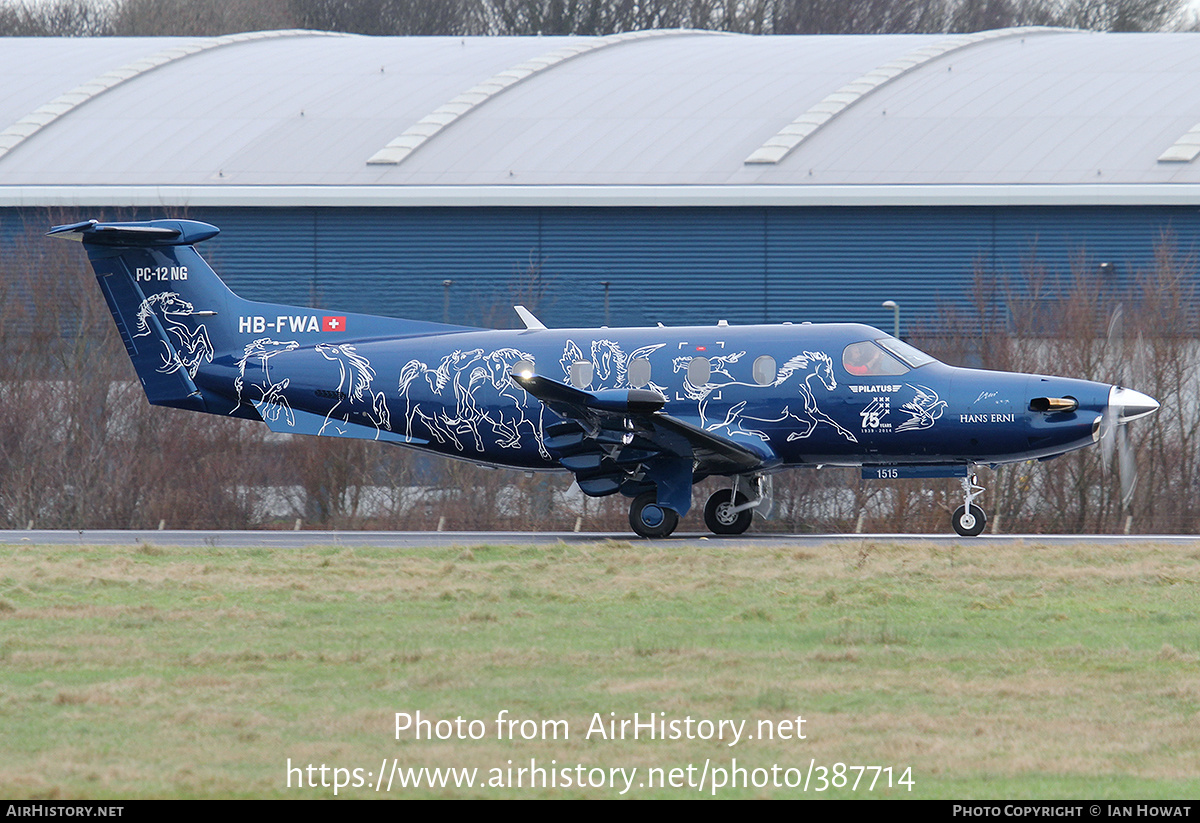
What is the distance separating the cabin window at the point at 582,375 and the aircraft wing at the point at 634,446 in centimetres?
61

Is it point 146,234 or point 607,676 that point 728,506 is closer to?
point 146,234

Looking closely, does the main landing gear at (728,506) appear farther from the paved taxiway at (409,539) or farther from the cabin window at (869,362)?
the cabin window at (869,362)

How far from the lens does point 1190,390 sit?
1089 inches

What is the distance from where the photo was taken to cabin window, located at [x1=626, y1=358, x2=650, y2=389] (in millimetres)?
19969

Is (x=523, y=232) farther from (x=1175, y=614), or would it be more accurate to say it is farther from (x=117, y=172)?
(x=1175, y=614)

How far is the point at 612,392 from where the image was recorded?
18.3 metres

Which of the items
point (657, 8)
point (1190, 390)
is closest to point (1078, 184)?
point (1190, 390)

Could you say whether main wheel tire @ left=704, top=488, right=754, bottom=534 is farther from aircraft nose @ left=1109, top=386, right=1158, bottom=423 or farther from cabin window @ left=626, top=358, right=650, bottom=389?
aircraft nose @ left=1109, top=386, right=1158, bottom=423

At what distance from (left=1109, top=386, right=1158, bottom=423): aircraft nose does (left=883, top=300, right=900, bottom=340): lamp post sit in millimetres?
12155

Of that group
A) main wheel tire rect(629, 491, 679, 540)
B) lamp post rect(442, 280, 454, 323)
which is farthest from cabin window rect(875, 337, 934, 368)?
lamp post rect(442, 280, 454, 323)

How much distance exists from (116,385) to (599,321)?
10.7 m

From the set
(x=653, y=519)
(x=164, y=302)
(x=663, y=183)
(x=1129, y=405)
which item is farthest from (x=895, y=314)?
(x=164, y=302)

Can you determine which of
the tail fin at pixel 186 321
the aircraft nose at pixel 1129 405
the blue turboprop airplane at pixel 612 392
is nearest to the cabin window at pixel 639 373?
the blue turboprop airplane at pixel 612 392

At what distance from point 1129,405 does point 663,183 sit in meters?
16.7
